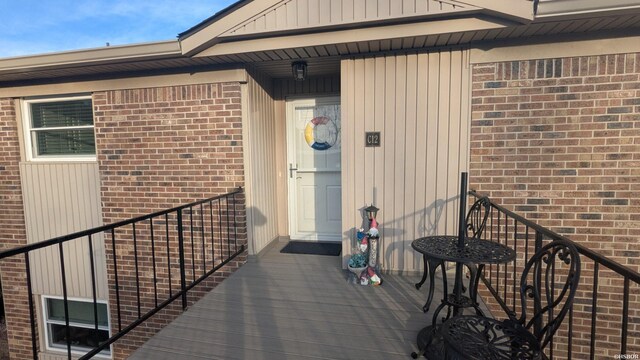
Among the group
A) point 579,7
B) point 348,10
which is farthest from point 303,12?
point 579,7

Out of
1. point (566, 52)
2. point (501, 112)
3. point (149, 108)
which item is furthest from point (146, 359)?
point (566, 52)

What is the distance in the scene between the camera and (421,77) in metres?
3.07

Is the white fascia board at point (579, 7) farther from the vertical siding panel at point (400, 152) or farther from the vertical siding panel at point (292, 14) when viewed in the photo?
the vertical siding panel at point (292, 14)

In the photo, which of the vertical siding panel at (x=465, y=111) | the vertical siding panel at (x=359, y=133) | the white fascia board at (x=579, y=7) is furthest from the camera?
the vertical siding panel at (x=359, y=133)

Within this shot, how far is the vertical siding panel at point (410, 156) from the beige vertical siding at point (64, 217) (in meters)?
3.70

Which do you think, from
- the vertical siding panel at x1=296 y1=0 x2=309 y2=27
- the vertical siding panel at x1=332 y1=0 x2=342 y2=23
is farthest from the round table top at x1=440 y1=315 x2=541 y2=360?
the vertical siding panel at x1=296 y1=0 x2=309 y2=27

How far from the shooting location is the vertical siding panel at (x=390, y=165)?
3.13 m

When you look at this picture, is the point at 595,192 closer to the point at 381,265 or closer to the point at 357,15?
the point at 381,265

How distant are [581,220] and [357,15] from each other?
A: 8.51 feet

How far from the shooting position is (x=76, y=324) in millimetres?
4582

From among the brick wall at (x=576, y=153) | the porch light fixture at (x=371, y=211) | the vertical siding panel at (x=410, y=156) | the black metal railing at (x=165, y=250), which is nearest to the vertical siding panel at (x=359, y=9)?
the vertical siding panel at (x=410, y=156)

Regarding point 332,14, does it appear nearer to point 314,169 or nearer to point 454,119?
point 454,119

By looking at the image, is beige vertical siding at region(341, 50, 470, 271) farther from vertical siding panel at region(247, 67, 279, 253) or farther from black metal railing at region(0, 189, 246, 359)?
black metal railing at region(0, 189, 246, 359)

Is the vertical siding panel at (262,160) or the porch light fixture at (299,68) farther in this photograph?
the vertical siding panel at (262,160)
